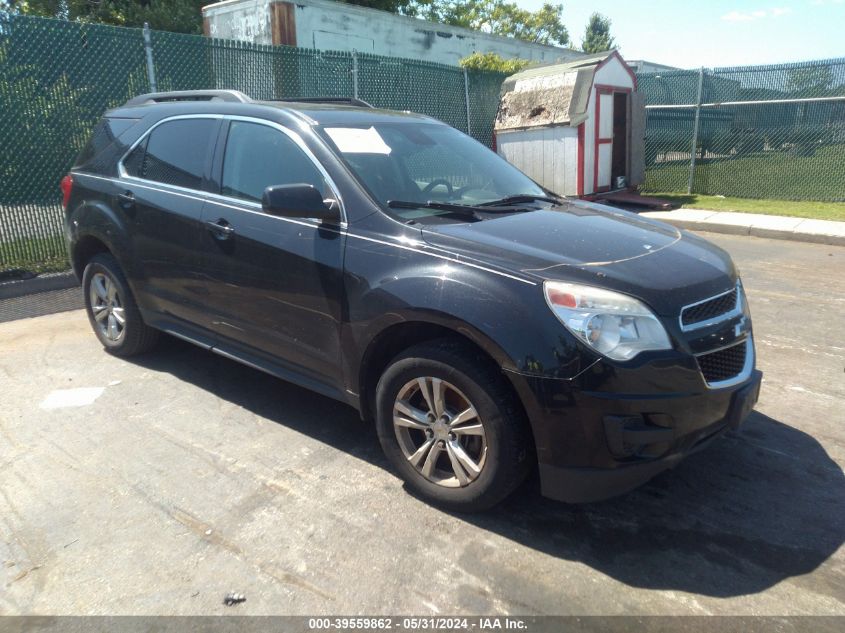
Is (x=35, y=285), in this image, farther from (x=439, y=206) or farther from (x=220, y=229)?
(x=439, y=206)

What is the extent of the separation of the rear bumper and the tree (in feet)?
241

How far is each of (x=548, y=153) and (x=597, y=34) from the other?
6571cm

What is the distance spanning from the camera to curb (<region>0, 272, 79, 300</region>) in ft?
23.0

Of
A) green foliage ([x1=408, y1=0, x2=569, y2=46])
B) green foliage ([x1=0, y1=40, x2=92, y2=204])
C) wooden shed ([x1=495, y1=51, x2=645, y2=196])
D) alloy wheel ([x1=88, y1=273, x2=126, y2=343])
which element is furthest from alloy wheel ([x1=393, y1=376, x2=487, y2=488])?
green foliage ([x1=408, y1=0, x2=569, y2=46])

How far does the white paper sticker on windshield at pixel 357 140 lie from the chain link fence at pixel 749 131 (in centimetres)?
1111

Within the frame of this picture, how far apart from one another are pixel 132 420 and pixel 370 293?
195cm

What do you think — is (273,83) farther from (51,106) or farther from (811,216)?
(811,216)

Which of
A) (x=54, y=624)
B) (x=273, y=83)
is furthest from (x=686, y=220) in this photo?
(x=54, y=624)

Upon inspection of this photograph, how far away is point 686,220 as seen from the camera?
1109cm

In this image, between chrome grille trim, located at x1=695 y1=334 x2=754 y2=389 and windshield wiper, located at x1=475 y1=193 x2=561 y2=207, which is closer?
chrome grille trim, located at x1=695 y1=334 x2=754 y2=389

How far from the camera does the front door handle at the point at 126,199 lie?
15.0 ft

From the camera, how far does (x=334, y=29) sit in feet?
46.0

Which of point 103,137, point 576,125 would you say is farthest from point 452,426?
point 576,125

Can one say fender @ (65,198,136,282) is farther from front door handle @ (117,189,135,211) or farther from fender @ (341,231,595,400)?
fender @ (341,231,595,400)
